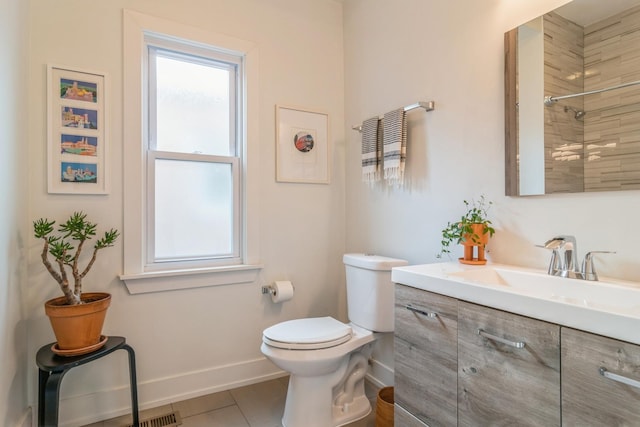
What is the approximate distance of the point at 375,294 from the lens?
1.78 metres

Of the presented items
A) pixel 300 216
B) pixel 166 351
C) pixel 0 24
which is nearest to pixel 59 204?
pixel 0 24

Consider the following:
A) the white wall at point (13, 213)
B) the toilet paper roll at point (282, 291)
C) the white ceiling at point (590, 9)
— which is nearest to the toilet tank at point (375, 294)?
the toilet paper roll at point (282, 291)

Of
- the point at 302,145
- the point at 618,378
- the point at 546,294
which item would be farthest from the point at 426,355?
the point at 302,145

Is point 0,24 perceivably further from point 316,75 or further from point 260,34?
point 316,75

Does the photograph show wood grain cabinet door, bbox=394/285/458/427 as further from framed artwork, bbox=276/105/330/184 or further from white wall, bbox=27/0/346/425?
framed artwork, bbox=276/105/330/184

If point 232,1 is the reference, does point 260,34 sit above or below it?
below

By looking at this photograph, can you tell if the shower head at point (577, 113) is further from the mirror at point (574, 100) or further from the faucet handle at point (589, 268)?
the faucet handle at point (589, 268)

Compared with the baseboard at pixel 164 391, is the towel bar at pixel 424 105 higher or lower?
higher

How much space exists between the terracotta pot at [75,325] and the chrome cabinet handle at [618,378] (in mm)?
1816

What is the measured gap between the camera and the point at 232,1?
6.85 ft

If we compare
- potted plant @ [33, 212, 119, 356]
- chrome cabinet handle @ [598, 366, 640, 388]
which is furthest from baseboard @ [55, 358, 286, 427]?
chrome cabinet handle @ [598, 366, 640, 388]

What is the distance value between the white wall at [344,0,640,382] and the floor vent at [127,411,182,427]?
1220 mm

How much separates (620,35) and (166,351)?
2493 mm

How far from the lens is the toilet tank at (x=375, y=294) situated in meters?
1.76
